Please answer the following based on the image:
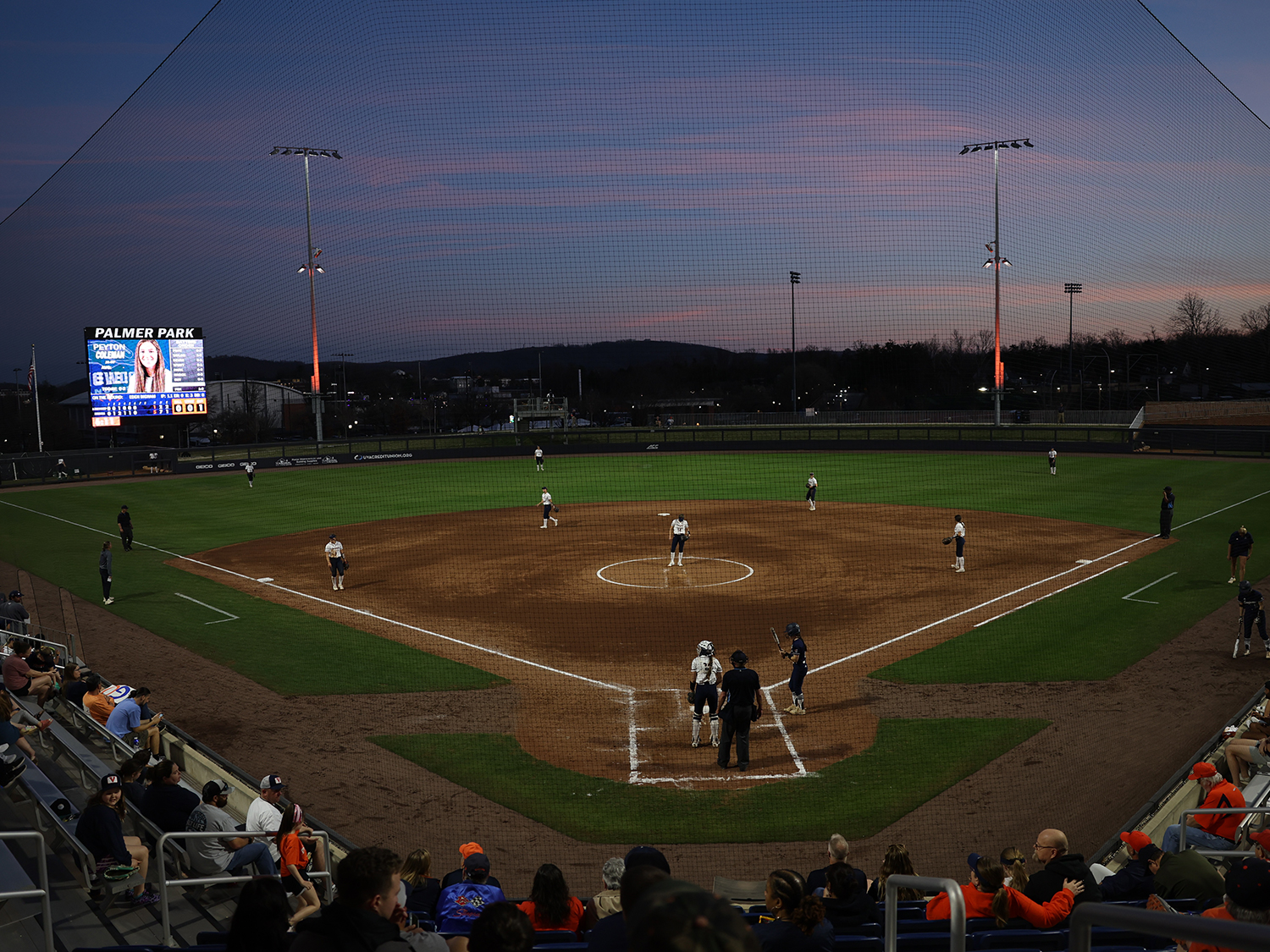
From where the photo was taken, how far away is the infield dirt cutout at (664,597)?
47.1 feet

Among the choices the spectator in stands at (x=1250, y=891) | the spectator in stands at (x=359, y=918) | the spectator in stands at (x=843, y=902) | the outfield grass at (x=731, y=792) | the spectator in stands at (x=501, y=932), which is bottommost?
the outfield grass at (x=731, y=792)

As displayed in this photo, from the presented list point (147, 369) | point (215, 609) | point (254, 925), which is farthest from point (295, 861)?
point (147, 369)

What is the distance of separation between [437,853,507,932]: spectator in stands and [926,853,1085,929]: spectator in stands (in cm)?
338

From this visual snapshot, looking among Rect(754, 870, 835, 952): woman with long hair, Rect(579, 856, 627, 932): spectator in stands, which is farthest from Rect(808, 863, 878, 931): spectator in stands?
Rect(579, 856, 627, 932): spectator in stands

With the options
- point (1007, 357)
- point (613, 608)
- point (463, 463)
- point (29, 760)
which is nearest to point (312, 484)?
point (463, 463)

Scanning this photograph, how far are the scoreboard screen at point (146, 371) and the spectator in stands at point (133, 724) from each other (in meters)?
38.6

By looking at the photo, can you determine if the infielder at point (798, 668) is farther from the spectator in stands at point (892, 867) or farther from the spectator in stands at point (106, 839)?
the spectator in stands at point (106, 839)

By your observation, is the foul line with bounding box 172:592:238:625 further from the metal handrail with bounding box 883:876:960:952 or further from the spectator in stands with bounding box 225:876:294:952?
the metal handrail with bounding box 883:876:960:952

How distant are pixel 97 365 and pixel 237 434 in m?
35.2

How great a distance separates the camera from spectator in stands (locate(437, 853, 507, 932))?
644 cm

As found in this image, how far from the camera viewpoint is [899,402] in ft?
204

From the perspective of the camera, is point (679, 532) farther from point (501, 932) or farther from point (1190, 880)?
point (501, 932)

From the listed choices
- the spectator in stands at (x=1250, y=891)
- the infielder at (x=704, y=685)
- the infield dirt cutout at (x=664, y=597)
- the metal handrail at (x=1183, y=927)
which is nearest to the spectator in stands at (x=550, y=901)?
the spectator in stands at (x=1250, y=891)

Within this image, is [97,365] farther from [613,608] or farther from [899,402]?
[899,402]
